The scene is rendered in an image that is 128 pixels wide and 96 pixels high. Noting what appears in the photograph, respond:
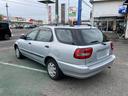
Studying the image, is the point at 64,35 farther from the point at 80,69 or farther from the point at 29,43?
the point at 29,43

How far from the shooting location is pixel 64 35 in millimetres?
3834

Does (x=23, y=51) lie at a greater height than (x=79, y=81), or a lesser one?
greater

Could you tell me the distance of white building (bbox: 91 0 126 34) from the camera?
2295 cm

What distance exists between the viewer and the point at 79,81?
4105 millimetres

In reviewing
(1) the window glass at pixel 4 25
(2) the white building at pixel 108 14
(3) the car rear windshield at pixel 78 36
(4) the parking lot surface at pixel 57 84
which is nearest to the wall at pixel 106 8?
(2) the white building at pixel 108 14

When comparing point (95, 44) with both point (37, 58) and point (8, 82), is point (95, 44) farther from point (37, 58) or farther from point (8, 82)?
point (8, 82)

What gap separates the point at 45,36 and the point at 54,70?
3.83 feet

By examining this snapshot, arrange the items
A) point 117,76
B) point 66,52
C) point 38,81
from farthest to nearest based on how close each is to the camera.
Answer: point 117,76 → point 38,81 → point 66,52

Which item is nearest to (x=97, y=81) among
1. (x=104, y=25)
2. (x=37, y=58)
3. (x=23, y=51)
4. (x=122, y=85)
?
(x=122, y=85)

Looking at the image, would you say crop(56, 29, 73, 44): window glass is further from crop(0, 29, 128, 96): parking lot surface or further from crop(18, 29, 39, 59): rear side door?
crop(18, 29, 39, 59): rear side door

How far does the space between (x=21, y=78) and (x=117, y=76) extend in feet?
10.2

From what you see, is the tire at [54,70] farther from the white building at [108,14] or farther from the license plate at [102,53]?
the white building at [108,14]

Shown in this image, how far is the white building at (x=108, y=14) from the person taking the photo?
22953 millimetres

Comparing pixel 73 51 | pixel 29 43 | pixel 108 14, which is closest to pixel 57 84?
pixel 73 51
